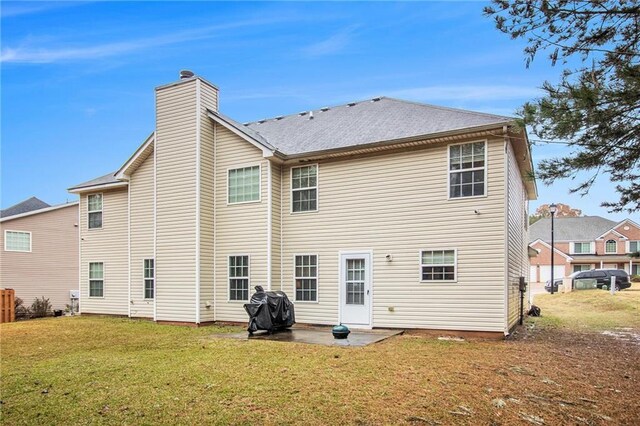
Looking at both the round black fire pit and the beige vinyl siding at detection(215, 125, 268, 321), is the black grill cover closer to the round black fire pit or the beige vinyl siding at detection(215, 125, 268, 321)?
the beige vinyl siding at detection(215, 125, 268, 321)

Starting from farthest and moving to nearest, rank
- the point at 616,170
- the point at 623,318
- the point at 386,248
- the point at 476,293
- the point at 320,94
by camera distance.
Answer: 1. the point at 320,94
2. the point at 623,318
3. the point at 386,248
4. the point at 476,293
5. the point at 616,170

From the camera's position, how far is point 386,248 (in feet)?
37.6

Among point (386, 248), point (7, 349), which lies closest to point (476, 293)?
point (386, 248)

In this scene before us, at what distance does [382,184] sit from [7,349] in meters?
9.38

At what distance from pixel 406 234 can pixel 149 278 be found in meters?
8.67

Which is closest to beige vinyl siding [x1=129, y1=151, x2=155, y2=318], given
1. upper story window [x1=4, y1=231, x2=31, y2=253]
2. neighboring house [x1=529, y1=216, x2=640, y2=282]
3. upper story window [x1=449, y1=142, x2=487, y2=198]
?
upper story window [x1=4, y1=231, x2=31, y2=253]

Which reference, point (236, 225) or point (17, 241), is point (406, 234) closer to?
point (236, 225)

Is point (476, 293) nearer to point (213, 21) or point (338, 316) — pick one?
point (338, 316)

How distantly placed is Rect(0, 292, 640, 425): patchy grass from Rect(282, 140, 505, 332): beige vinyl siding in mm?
1162

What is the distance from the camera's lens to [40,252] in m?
20.9

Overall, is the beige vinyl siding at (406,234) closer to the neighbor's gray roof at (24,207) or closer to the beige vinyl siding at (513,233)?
the beige vinyl siding at (513,233)

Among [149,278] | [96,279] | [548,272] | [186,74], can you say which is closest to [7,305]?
[96,279]

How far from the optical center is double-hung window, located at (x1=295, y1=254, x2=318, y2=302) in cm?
1238

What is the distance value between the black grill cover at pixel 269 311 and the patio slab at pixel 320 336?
0.20 metres
